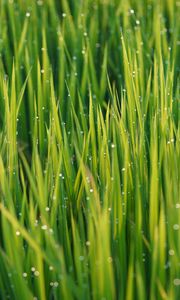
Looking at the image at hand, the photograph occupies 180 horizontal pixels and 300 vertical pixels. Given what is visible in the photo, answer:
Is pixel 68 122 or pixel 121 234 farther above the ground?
Answer: pixel 68 122

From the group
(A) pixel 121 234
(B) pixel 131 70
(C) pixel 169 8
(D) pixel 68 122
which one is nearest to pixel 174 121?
(B) pixel 131 70

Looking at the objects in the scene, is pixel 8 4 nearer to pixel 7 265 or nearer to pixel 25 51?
pixel 25 51

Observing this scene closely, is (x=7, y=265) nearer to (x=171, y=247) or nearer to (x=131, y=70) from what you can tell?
(x=171, y=247)

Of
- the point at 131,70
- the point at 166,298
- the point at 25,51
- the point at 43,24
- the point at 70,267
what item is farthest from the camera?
the point at 43,24

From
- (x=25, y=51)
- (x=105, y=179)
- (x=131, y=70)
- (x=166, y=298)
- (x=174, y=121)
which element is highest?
(x=25, y=51)

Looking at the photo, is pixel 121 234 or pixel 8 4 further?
pixel 8 4

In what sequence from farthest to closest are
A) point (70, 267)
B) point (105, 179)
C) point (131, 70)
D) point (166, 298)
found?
point (131, 70), point (105, 179), point (70, 267), point (166, 298)
